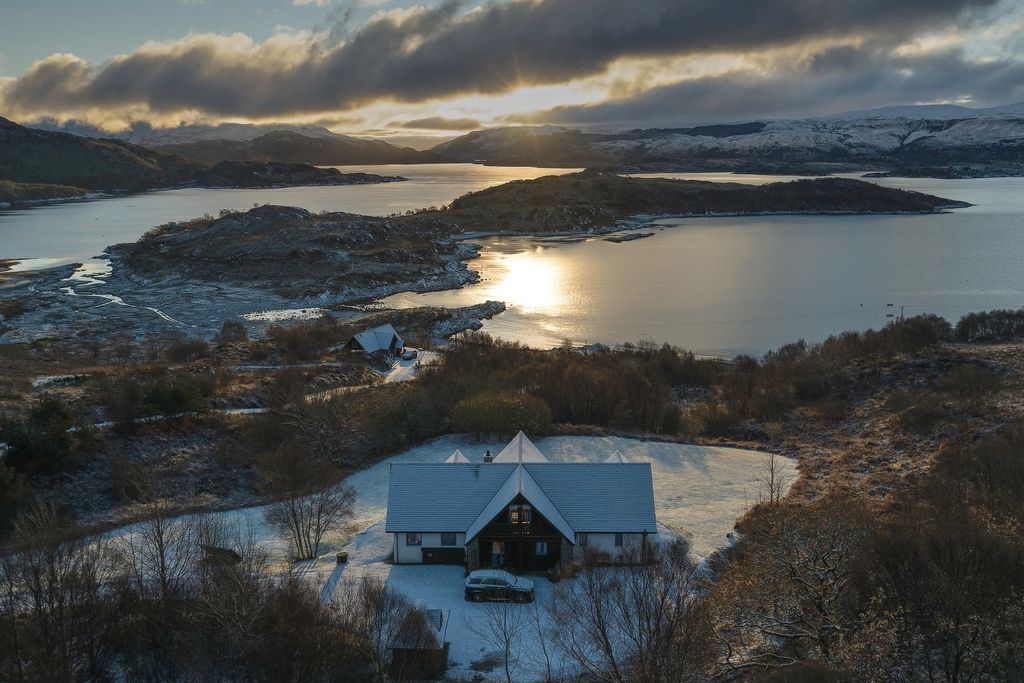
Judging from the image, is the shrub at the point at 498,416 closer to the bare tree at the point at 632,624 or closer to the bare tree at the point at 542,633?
the bare tree at the point at 632,624

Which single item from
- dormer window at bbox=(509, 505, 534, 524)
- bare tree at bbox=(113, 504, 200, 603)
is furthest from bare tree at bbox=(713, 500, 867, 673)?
bare tree at bbox=(113, 504, 200, 603)

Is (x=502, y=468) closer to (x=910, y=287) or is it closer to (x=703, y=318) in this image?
(x=703, y=318)

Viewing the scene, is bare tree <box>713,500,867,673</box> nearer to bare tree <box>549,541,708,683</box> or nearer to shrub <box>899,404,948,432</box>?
bare tree <box>549,541,708,683</box>

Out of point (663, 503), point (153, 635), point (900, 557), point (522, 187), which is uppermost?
point (522, 187)

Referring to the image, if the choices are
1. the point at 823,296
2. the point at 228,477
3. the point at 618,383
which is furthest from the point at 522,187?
the point at 228,477

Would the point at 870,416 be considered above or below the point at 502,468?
below
